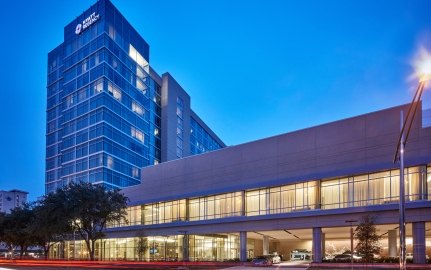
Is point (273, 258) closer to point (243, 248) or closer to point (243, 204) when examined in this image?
point (243, 248)

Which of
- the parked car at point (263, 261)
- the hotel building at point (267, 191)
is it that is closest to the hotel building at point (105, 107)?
the hotel building at point (267, 191)

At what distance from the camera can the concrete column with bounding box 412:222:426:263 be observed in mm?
42156

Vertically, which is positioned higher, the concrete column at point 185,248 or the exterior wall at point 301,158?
the exterior wall at point 301,158

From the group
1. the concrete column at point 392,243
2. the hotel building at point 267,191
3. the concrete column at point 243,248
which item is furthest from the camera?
the concrete column at point 243,248

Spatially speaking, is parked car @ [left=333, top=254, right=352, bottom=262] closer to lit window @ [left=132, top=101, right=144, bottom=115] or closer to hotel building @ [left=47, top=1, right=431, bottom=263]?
hotel building @ [left=47, top=1, right=431, bottom=263]

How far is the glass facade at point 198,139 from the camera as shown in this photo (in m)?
144

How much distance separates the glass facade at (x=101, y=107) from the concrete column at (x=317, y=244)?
5920 centimetres

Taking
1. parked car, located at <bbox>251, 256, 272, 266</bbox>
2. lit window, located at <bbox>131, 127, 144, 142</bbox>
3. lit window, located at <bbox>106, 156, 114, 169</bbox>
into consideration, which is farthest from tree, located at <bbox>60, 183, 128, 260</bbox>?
lit window, located at <bbox>131, 127, 144, 142</bbox>

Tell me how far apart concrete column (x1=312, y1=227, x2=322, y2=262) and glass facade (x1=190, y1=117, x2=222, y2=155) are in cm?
9211

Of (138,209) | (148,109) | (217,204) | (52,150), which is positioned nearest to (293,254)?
(217,204)

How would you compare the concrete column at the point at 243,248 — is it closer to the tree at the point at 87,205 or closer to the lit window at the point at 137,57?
the tree at the point at 87,205

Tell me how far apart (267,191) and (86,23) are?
72.8 metres

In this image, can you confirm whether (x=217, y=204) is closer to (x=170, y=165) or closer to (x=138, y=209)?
(x=170, y=165)

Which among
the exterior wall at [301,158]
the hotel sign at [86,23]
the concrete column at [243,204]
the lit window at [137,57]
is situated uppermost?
the hotel sign at [86,23]
